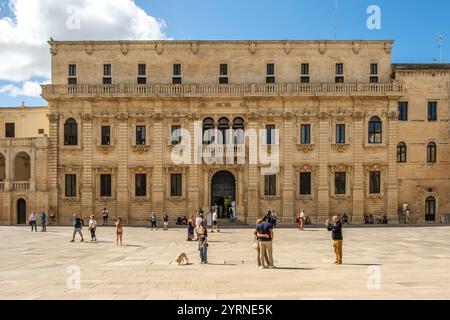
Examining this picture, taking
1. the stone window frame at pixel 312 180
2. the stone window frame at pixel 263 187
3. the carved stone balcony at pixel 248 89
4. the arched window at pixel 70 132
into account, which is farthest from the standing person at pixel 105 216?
the stone window frame at pixel 312 180

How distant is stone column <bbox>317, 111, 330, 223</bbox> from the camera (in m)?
44.4

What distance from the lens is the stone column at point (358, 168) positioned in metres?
44.4

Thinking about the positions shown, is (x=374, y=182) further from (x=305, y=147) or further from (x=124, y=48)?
(x=124, y=48)

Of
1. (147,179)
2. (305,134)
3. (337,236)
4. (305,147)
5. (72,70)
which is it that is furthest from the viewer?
(72,70)

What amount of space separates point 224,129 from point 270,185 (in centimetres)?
669

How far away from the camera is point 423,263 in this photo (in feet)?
65.1

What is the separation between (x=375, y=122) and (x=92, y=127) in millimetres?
26221

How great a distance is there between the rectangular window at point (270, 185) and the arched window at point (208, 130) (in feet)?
20.3

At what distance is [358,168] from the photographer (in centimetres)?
4459

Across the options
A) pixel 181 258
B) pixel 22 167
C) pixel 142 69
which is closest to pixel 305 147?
pixel 142 69

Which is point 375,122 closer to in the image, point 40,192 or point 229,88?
point 229,88

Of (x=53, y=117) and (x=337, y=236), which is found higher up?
(x=53, y=117)
